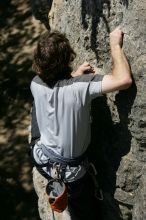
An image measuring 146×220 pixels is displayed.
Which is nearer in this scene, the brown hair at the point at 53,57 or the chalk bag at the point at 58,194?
the brown hair at the point at 53,57

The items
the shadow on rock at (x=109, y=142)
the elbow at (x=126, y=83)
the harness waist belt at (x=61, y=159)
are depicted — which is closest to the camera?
the elbow at (x=126, y=83)

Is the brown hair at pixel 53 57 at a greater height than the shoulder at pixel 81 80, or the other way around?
the brown hair at pixel 53 57

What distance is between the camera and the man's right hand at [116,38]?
3.50 metres

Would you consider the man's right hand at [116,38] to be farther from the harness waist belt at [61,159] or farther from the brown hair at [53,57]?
the harness waist belt at [61,159]

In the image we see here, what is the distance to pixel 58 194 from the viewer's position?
3.92 m

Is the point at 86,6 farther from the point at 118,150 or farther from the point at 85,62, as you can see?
the point at 118,150

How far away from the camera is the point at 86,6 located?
3811mm

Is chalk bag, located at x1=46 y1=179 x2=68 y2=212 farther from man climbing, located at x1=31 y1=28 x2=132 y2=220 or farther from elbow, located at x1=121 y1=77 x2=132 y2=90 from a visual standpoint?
elbow, located at x1=121 y1=77 x2=132 y2=90

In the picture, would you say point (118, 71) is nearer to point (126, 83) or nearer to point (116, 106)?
point (126, 83)

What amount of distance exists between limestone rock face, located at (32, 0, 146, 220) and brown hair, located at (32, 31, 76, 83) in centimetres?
35

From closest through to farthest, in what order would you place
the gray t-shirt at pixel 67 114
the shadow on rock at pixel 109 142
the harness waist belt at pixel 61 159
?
1. the gray t-shirt at pixel 67 114
2. the shadow on rock at pixel 109 142
3. the harness waist belt at pixel 61 159

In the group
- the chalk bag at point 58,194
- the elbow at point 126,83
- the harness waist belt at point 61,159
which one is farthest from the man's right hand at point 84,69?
the chalk bag at point 58,194

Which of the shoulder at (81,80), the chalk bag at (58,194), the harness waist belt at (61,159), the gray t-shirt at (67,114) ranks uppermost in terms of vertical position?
the shoulder at (81,80)

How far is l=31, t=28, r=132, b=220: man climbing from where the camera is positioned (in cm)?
348
